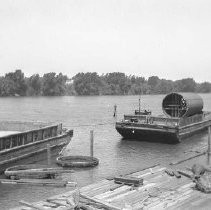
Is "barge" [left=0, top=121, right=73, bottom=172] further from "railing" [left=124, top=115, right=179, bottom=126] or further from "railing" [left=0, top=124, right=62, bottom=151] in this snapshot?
"railing" [left=124, top=115, right=179, bottom=126]

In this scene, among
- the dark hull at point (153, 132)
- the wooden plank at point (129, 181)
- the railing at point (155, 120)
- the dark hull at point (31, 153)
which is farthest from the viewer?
the railing at point (155, 120)

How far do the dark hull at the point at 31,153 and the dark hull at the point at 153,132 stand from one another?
9556mm

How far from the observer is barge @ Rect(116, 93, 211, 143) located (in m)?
45.7

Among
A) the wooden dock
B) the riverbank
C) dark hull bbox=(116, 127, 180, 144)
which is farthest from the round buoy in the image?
dark hull bbox=(116, 127, 180, 144)

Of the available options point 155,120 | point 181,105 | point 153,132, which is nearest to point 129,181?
point 153,132

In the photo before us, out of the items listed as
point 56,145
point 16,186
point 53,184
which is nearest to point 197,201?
point 53,184

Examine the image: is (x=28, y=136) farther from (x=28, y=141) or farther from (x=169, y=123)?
(x=169, y=123)

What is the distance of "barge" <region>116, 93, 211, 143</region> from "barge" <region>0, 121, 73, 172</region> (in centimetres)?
904

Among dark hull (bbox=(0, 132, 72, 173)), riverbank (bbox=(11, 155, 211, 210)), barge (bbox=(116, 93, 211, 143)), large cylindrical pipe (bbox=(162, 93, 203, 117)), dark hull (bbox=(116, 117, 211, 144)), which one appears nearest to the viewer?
riverbank (bbox=(11, 155, 211, 210))

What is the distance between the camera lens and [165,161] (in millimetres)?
38031

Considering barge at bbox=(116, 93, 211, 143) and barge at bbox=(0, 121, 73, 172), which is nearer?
barge at bbox=(0, 121, 73, 172)

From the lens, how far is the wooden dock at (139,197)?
18.5m

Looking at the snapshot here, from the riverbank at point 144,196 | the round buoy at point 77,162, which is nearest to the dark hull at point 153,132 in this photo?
the round buoy at point 77,162

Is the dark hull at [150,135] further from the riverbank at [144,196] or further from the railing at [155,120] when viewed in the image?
the riverbank at [144,196]
